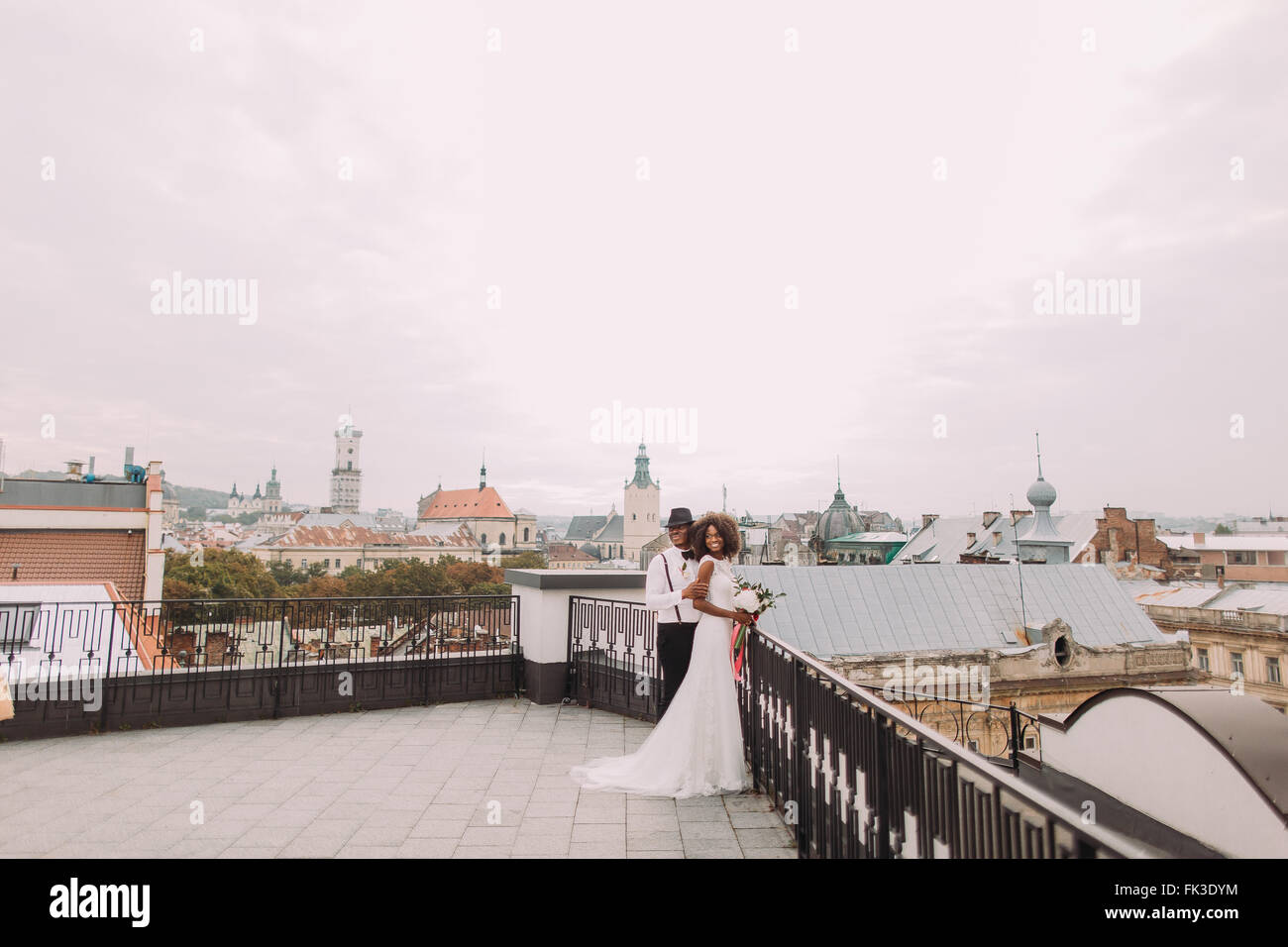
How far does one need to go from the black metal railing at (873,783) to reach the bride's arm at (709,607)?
0.19m

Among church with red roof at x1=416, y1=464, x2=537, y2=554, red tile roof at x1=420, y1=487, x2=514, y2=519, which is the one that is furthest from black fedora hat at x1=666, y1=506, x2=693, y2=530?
red tile roof at x1=420, y1=487, x2=514, y2=519

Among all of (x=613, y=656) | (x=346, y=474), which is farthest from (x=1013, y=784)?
Answer: (x=346, y=474)

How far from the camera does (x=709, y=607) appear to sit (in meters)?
4.86

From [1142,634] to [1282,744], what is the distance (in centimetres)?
2138

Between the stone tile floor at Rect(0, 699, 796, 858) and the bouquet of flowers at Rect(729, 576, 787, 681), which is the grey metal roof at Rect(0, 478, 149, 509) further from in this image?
the bouquet of flowers at Rect(729, 576, 787, 681)

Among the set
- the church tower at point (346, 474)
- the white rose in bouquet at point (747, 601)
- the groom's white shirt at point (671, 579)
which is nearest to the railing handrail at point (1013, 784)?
the white rose in bouquet at point (747, 601)

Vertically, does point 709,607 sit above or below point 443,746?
above

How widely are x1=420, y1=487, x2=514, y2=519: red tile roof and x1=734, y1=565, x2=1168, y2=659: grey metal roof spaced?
139 m

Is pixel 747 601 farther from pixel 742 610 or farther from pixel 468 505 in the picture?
pixel 468 505

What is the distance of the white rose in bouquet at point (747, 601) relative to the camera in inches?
190

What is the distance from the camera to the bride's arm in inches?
191

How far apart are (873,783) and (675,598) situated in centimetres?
247
